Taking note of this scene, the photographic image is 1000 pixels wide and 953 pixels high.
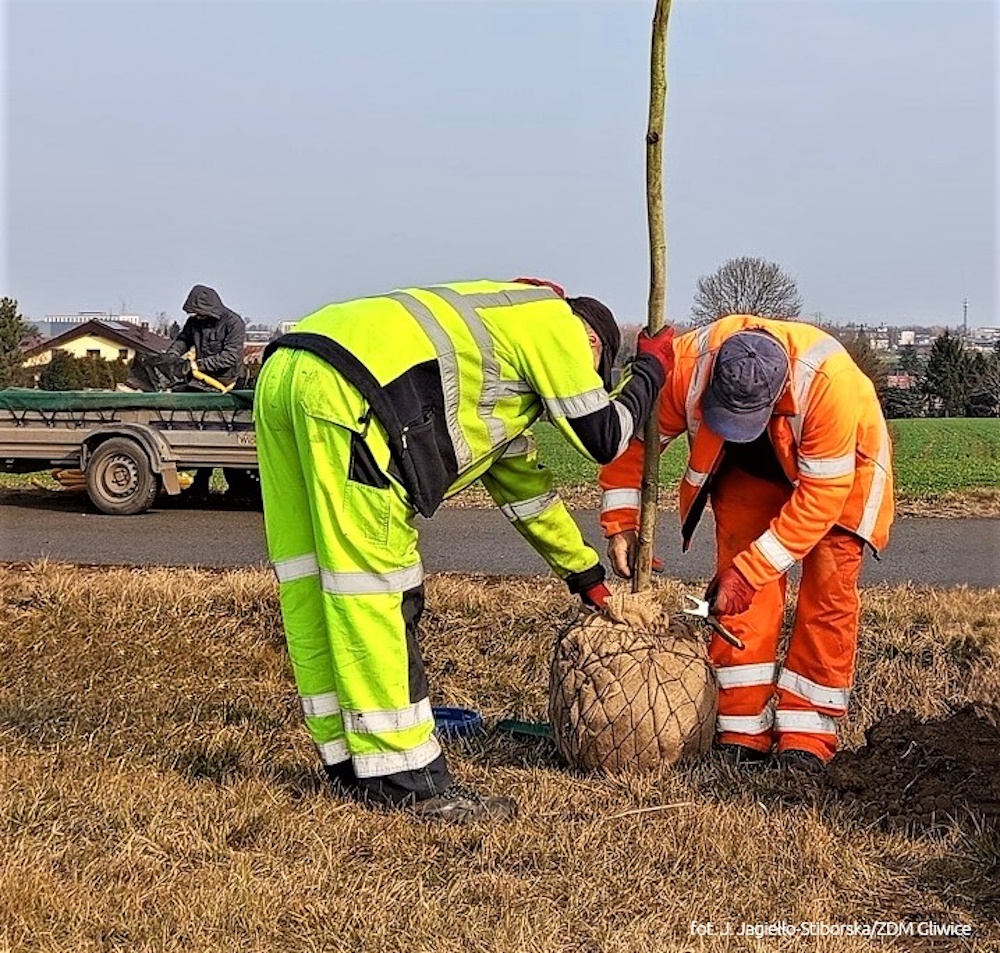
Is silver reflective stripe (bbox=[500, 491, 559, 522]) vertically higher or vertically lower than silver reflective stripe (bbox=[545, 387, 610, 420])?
lower

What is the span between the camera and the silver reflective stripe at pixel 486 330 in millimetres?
4375

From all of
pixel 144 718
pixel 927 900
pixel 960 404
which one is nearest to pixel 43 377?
pixel 960 404

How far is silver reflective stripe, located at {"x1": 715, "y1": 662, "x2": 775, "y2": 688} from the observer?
5.23 m

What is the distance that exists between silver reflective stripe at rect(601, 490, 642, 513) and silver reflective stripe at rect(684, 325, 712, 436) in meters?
0.36

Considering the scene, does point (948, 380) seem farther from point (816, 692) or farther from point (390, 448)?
point (390, 448)

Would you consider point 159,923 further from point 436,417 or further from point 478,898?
point 436,417

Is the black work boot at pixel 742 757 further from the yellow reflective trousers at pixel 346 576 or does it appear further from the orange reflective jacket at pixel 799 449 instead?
the yellow reflective trousers at pixel 346 576

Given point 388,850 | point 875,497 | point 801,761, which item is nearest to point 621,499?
point 875,497

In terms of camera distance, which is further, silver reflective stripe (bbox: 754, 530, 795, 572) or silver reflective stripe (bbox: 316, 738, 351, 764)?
silver reflective stripe (bbox: 754, 530, 795, 572)

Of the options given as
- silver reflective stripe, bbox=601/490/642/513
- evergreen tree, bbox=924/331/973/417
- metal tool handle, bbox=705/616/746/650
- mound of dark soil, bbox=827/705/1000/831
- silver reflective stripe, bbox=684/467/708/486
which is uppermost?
silver reflective stripe, bbox=684/467/708/486

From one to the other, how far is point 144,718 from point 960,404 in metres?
A: 54.8

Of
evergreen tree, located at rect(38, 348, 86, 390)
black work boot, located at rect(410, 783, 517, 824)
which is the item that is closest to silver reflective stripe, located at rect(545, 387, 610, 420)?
black work boot, located at rect(410, 783, 517, 824)

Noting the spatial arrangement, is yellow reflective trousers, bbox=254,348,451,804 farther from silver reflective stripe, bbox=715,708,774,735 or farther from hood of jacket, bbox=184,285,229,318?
hood of jacket, bbox=184,285,229,318

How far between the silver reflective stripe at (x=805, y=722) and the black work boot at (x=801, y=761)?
9cm
